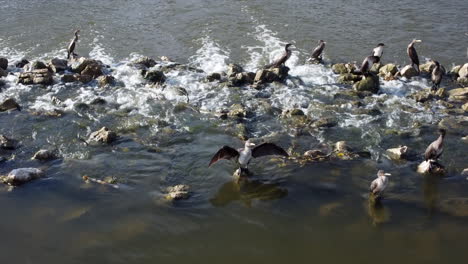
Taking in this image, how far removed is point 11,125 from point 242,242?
336 inches

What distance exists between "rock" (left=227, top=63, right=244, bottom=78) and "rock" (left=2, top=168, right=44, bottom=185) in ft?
25.8

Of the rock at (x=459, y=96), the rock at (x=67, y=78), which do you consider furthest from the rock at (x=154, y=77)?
the rock at (x=459, y=96)

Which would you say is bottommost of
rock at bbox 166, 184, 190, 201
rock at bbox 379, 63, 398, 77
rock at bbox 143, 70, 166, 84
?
rock at bbox 166, 184, 190, 201

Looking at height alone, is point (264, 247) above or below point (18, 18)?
below

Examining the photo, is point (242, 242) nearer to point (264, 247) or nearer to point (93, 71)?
point (264, 247)

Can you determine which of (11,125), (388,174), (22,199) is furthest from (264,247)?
(11,125)

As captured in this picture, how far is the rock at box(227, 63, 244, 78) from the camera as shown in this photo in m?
16.4

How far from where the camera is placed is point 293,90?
15633 mm

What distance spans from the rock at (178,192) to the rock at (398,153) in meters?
5.33

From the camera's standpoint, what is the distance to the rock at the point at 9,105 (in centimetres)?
1432

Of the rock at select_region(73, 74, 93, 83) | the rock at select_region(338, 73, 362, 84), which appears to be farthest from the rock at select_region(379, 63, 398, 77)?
the rock at select_region(73, 74, 93, 83)

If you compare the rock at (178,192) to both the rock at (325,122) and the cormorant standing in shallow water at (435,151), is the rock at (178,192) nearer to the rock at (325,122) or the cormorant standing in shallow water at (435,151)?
the rock at (325,122)

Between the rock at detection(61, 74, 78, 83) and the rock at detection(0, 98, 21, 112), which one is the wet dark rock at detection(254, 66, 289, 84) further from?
the rock at detection(0, 98, 21, 112)

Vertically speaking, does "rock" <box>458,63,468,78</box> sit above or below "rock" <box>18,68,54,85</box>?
above
